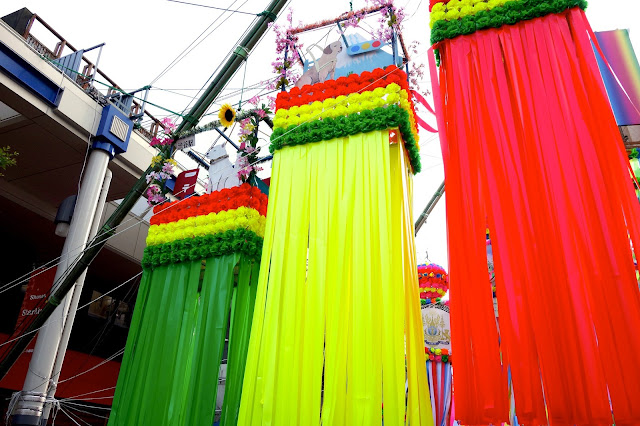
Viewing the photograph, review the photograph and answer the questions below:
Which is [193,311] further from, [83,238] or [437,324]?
[83,238]

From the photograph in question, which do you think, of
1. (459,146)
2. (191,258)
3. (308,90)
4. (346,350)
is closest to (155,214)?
(191,258)

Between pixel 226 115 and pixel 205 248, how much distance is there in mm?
1302

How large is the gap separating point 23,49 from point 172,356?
5906 millimetres

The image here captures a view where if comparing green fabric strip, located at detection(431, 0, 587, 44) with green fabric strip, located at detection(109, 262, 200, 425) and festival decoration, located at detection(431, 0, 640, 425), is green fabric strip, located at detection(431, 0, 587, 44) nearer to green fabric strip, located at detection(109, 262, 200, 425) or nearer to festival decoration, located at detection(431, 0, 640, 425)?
festival decoration, located at detection(431, 0, 640, 425)

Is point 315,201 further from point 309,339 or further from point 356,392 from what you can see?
point 356,392

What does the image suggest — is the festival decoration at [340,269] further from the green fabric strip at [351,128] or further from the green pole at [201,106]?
the green pole at [201,106]

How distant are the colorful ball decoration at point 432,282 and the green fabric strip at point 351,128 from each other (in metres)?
4.43

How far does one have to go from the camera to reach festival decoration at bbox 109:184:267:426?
3631 mm

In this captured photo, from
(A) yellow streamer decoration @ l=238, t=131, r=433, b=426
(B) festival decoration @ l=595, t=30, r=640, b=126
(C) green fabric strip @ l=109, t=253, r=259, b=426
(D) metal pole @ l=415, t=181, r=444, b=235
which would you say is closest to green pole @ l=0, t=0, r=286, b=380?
(C) green fabric strip @ l=109, t=253, r=259, b=426

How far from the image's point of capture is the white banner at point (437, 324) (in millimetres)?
6398

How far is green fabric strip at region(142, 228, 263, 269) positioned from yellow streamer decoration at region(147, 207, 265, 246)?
2.1 inches

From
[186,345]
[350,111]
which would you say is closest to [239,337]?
[186,345]

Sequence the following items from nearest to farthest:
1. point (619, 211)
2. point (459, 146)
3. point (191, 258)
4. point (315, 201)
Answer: point (619, 211), point (459, 146), point (315, 201), point (191, 258)

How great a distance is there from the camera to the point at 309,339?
9.89ft
